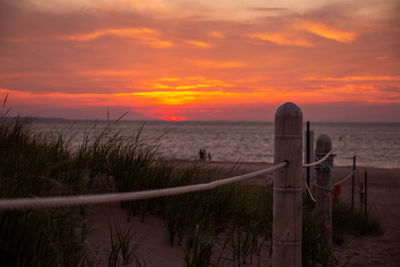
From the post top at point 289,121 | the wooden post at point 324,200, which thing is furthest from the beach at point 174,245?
the post top at point 289,121

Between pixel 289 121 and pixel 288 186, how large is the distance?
0.48 metres

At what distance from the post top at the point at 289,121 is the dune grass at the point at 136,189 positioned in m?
1.20

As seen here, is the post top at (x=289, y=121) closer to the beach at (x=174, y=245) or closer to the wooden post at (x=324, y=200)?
the beach at (x=174, y=245)

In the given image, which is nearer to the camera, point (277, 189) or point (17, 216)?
point (17, 216)

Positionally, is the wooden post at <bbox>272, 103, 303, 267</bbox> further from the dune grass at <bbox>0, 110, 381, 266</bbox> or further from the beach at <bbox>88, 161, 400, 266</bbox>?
the beach at <bbox>88, 161, 400, 266</bbox>

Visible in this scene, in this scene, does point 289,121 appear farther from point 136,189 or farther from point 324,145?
point 324,145

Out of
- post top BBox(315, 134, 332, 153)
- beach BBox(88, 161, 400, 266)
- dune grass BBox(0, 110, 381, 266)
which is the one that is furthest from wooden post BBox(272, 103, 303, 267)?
post top BBox(315, 134, 332, 153)

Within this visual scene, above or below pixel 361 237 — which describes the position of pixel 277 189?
above

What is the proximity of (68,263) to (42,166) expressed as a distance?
1262mm

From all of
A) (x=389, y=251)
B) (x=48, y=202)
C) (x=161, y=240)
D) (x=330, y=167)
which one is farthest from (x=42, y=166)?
(x=389, y=251)

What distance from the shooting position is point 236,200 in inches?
199

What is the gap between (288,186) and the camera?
290cm

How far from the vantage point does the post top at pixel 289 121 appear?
9.50 feet

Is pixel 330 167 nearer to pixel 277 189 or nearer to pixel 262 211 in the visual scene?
pixel 262 211
